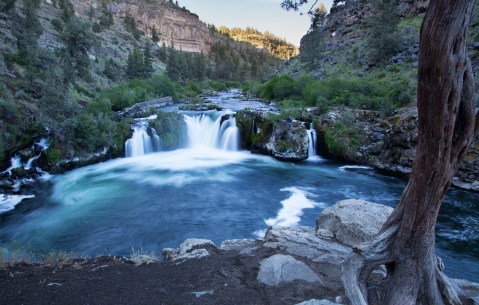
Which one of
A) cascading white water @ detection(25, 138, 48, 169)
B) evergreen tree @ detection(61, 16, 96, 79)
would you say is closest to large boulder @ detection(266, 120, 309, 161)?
cascading white water @ detection(25, 138, 48, 169)

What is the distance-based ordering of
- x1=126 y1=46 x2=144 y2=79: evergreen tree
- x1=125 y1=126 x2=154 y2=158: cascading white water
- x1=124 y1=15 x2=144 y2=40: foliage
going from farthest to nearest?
x1=124 y1=15 x2=144 y2=40: foliage
x1=126 y1=46 x2=144 y2=79: evergreen tree
x1=125 y1=126 x2=154 y2=158: cascading white water

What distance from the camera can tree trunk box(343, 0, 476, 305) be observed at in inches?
116

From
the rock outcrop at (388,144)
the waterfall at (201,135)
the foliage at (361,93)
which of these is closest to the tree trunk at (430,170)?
the rock outcrop at (388,144)

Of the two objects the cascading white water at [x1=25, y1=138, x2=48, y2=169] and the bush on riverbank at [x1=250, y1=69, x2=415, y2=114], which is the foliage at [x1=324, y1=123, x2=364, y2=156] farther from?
the cascading white water at [x1=25, y1=138, x2=48, y2=169]

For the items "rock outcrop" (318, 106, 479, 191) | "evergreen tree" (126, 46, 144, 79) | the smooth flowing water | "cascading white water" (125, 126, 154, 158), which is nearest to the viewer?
the smooth flowing water

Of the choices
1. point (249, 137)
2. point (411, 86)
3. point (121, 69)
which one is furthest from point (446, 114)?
point (121, 69)

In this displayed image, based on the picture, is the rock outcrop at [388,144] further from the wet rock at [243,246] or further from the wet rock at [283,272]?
the wet rock at [283,272]

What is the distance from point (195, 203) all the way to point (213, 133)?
10.7 m

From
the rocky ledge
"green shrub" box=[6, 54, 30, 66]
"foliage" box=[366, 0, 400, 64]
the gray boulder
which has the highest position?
"foliage" box=[366, 0, 400, 64]

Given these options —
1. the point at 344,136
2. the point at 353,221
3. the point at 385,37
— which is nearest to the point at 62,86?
the point at 344,136

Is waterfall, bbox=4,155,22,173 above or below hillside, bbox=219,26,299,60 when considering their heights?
below

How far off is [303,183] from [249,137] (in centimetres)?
751

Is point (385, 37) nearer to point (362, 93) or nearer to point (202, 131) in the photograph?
point (362, 93)

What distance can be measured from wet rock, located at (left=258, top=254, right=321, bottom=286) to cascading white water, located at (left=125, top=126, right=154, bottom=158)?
1657 cm
